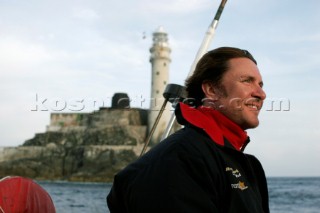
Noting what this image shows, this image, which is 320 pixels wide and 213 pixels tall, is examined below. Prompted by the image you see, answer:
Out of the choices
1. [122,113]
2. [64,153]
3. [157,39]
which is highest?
[157,39]

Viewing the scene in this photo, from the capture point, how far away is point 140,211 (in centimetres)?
172

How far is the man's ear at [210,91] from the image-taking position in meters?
2.27

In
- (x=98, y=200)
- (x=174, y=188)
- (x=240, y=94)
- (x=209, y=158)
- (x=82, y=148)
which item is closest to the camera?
(x=174, y=188)

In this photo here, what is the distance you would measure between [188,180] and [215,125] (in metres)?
0.43

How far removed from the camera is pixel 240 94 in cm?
221

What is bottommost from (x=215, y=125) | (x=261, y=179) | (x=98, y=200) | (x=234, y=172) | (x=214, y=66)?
(x=98, y=200)

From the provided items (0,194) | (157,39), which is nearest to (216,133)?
(0,194)

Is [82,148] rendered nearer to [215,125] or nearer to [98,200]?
[98,200]

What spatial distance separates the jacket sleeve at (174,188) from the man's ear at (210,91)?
0.54 metres

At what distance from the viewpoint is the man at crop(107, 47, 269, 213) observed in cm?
Answer: 172

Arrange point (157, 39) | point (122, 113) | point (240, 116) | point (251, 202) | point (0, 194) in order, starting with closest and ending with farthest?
1. point (251, 202)
2. point (240, 116)
3. point (0, 194)
4. point (157, 39)
5. point (122, 113)

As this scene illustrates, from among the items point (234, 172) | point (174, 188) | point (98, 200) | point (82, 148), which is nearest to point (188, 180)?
point (174, 188)

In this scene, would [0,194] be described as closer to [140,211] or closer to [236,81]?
[140,211]

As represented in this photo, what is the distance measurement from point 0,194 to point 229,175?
170cm
